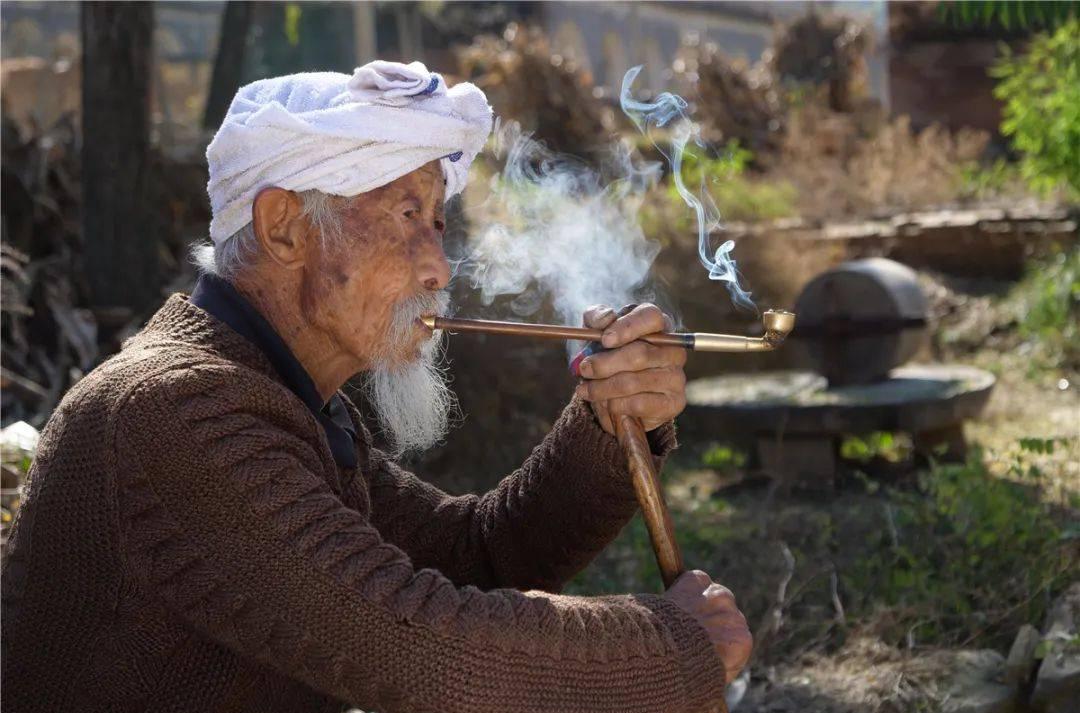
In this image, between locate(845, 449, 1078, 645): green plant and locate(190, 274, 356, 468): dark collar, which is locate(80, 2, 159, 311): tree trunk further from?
locate(190, 274, 356, 468): dark collar

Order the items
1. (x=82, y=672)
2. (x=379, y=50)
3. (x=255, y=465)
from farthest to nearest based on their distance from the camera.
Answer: (x=379, y=50), (x=82, y=672), (x=255, y=465)

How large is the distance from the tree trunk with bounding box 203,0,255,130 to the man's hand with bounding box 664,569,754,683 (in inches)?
351

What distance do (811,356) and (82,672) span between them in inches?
240

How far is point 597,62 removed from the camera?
1081 inches

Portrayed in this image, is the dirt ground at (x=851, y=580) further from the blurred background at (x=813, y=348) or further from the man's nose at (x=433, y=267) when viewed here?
the man's nose at (x=433, y=267)

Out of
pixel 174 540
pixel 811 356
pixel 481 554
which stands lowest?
pixel 811 356

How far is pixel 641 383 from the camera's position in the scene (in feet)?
8.34

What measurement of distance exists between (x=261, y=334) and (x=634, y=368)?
67 cm

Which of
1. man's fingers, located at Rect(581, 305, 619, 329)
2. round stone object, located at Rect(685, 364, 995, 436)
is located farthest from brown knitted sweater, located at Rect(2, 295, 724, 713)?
round stone object, located at Rect(685, 364, 995, 436)

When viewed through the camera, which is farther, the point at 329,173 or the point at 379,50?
the point at 379,50

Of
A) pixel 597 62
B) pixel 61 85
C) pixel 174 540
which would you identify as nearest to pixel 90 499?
pixel 174 540

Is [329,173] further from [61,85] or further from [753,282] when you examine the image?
[61,85]

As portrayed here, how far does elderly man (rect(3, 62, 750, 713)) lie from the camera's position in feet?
6.82

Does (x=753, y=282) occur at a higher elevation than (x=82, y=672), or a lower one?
lower
